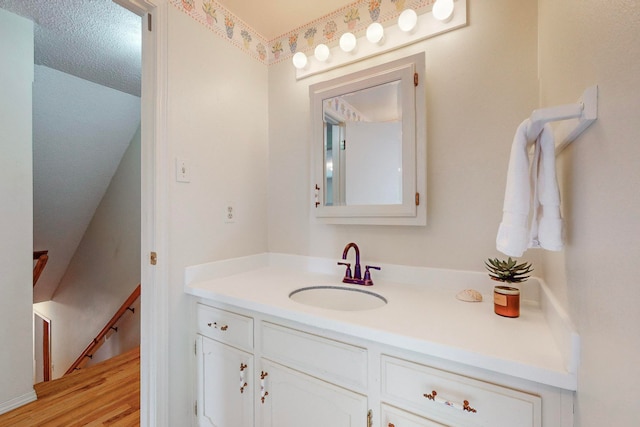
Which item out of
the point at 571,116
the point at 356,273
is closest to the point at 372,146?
the point at 356,273

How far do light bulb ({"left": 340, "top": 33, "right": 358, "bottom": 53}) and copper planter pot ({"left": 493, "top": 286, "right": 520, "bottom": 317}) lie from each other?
52.1 inches

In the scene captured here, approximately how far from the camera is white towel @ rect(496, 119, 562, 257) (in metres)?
0.62

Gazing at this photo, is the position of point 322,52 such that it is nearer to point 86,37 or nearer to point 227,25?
point 227,25

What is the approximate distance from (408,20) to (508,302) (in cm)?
127

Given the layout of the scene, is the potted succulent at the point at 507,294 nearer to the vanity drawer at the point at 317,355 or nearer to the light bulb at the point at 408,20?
the vanity drawer at the point at 317,355

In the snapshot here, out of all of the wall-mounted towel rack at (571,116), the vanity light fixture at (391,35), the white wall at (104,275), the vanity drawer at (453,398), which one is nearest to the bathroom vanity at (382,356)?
the vanity drawer at (453,398)

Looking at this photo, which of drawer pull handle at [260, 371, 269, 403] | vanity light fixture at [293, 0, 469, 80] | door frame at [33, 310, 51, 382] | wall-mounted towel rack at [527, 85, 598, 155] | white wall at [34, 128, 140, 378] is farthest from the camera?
door frame at [33, 310, 51, 382]

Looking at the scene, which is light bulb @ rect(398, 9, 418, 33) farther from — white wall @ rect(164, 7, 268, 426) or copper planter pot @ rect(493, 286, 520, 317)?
copper planter pot @ rect(493, 286, 520, 317)

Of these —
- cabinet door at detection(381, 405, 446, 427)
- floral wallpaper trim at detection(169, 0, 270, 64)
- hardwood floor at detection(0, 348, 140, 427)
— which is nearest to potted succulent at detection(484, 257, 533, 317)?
cabinet door at detection(381, 405, 446, 427)

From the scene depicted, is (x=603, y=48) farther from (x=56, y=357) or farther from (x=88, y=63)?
(x=56, y=357)

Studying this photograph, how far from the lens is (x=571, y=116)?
54 centimetres

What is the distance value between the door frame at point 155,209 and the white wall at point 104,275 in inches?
81.9

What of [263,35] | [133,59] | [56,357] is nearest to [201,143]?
[263,35]

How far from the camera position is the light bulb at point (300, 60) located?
1591 mm
